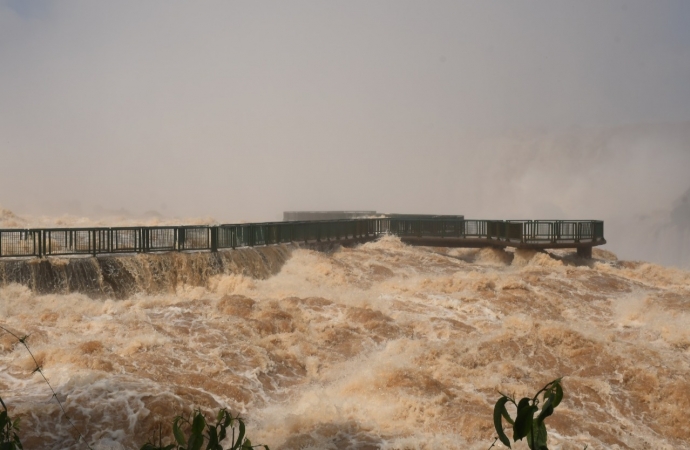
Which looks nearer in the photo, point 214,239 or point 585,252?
point 214,239

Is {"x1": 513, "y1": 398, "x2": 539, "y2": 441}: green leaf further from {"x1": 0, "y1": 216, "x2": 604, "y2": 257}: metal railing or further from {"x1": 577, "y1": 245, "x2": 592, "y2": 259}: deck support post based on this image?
{"x1": 577, "y1": 245, "x2": 592, "y2": 259}: deck support post

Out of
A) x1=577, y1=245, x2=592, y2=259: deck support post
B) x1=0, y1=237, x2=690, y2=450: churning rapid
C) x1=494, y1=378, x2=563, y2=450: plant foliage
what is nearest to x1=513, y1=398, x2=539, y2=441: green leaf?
x1=494, y1=378, x2=563, y2=450: plant foliage

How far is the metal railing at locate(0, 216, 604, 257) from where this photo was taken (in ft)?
53.9

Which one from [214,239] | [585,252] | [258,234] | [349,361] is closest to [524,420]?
[349,361]

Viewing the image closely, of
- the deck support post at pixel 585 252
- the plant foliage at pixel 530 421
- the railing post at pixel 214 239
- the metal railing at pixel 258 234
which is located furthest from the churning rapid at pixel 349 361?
the deck support post at pixel 585 252

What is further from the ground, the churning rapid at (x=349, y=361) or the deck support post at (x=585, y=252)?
the deck support post at (x=585, y=252)

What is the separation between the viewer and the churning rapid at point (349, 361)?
31.2 feet

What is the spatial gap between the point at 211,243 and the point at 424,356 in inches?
361

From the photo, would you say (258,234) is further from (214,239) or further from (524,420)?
(524,420)

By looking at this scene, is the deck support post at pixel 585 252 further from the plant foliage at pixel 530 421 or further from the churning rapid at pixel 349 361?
the plant foliage at pixel 530 421

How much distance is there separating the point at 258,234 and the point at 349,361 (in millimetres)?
9945

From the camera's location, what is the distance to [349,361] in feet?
44.0

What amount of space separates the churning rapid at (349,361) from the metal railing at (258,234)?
1.33 meters

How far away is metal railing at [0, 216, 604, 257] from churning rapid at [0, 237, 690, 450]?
1.33 m
